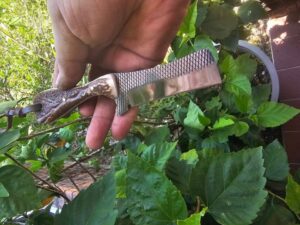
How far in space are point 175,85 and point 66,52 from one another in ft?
0.66

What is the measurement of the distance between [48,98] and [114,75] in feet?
0.42

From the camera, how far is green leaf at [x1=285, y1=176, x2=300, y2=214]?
0.42m

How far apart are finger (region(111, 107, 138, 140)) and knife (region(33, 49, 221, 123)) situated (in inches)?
0.5

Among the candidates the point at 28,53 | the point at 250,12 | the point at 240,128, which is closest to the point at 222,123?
the point at 240,128

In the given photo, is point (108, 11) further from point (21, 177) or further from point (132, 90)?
point (21, 177)

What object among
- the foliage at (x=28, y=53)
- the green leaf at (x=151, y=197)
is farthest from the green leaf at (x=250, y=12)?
the foliage at (x=28, y=53)

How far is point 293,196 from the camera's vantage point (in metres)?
0.42

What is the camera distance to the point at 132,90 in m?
0.41

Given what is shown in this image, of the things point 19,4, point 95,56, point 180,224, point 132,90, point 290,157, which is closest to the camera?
point 180,224

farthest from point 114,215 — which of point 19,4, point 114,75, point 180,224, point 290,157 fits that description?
point 19,4

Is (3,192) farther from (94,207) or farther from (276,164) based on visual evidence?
(276,164)

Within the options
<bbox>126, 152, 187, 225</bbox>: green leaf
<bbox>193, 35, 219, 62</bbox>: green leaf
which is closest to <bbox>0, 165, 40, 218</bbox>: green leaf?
<bbox>126, 152, 187, 225</bbox>: green leaf

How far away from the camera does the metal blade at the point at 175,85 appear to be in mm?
326

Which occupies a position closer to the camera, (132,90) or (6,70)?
(132,90)
